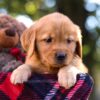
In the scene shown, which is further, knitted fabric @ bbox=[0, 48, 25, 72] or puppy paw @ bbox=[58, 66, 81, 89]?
knitted fabric @ bbox=[0, 48, 25, 72]

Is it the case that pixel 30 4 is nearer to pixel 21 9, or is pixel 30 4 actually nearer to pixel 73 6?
pixel 21 9

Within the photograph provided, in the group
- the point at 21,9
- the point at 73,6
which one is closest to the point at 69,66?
the point at 73,6

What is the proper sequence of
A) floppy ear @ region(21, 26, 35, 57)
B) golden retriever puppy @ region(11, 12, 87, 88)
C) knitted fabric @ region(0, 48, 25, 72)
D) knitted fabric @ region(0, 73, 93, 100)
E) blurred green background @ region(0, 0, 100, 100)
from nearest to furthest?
1. knitted fabric @ region(0, 73, 93, 100)
2. golden retriever puppy @ region(11, 12, 87, 88)
3. floppy ear @ region(21, 26, 35, 57)
4. knitted fabric @ region(0, 48, 25, 72)
5. blurred green background @ region(0, 0, 100, 100)

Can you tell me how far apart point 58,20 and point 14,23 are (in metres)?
0.81

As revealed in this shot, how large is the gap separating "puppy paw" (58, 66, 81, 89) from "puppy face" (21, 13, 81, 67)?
0.28ft

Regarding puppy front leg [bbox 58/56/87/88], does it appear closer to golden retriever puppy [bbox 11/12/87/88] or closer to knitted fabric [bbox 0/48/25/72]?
golden retriever puppy [bbox 11/12/87/88]

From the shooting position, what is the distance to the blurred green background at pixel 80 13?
11.9 m

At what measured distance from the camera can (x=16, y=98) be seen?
4.03m

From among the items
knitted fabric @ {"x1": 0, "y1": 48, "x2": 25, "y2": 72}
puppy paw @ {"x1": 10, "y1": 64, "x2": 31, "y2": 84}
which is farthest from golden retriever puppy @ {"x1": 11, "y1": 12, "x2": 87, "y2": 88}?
knitted fabric @ {"x1": 0, "y1": 48, "x2": 25, "y2": 72}

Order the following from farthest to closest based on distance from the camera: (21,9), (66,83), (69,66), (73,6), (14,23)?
(21,9) < (73,6) < (14,23) < (69,66) < (66,83)

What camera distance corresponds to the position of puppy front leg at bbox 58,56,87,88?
13.2ft

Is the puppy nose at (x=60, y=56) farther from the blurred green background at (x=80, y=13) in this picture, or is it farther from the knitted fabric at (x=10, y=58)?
the blurred green background at (x=80, y=13)

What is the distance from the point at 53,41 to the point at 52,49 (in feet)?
0.21

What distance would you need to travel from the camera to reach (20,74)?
4152 mm
